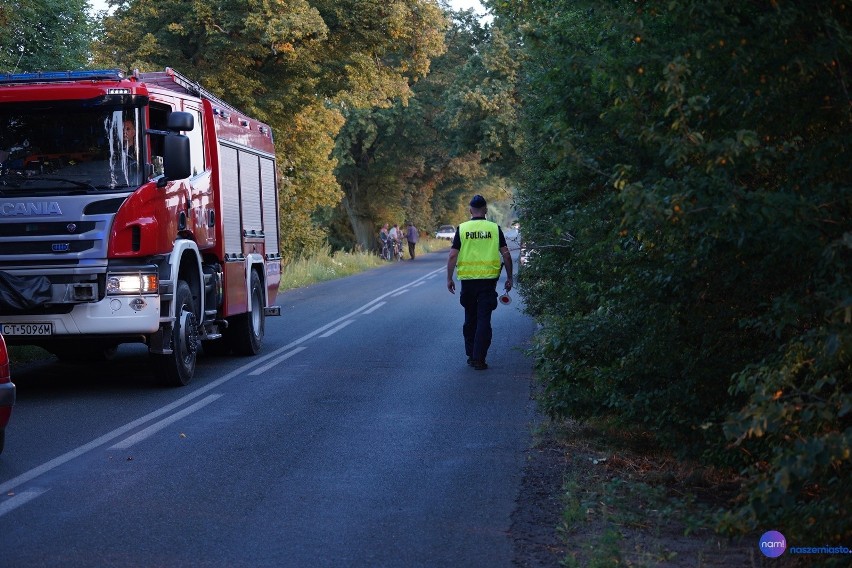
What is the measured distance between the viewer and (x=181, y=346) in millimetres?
12039

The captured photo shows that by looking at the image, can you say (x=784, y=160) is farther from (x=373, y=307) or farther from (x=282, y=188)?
(x=282, y=188)

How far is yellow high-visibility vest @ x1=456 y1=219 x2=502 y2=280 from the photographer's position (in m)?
13.7

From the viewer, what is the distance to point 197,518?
6.53 meters

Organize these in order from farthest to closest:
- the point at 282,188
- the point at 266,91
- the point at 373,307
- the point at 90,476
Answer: the point at 282,188
the point at 266,91
the point at 373,307
the point at 90,476

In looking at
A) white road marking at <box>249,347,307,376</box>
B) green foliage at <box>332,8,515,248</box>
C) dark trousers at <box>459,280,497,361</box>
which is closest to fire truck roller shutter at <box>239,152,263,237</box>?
white road marking at <box>249,347,307,376</box>

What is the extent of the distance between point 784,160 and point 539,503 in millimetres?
2573

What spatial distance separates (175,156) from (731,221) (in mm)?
7508

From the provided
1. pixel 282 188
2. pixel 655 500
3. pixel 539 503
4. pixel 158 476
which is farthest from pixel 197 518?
pixel 282 188

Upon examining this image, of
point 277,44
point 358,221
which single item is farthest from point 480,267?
point 358,221

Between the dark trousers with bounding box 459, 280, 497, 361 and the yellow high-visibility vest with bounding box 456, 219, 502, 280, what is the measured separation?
0.11 meters

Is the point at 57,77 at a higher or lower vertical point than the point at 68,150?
higher

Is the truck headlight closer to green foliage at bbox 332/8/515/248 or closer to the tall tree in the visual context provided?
the tall tree

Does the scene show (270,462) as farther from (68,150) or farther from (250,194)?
(250,194)

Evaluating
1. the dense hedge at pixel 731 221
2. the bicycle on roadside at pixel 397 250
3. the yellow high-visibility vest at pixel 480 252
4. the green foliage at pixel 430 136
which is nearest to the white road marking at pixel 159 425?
the yellow high-visibility vest at pixel 480 252
